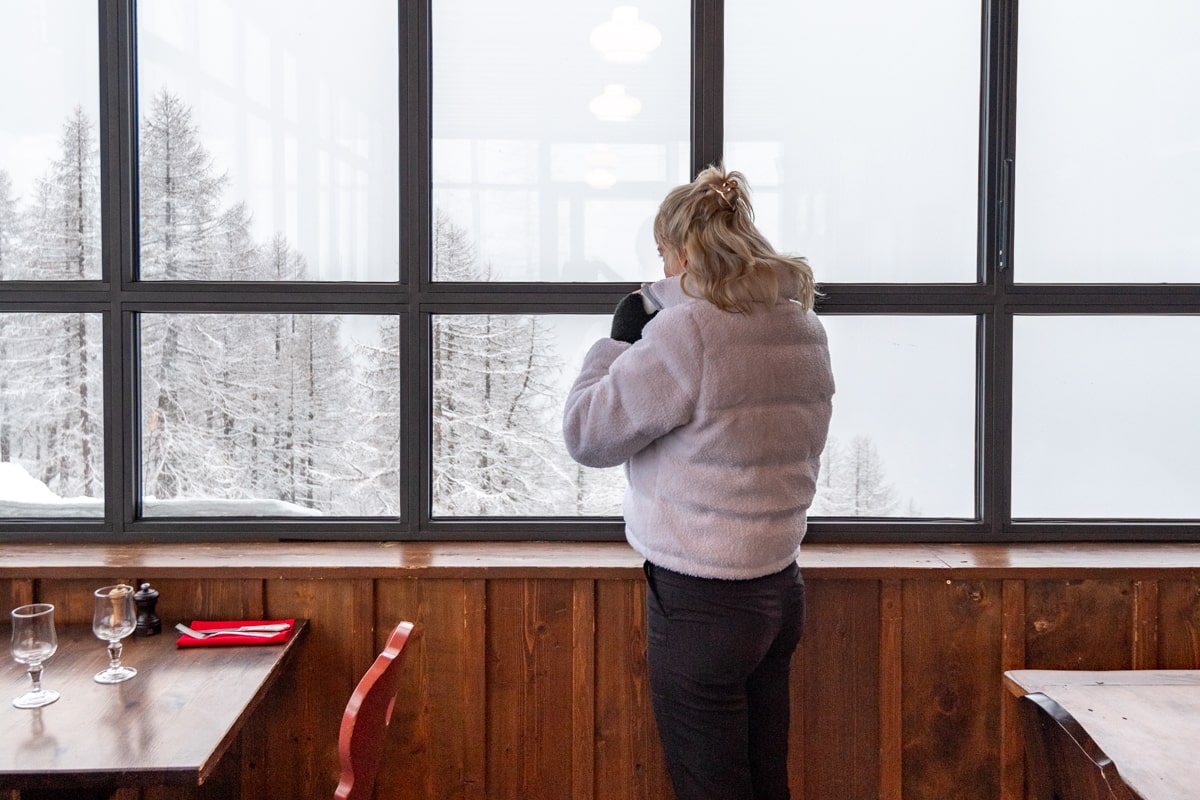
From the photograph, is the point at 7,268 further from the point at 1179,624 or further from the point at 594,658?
the point at 1179,624

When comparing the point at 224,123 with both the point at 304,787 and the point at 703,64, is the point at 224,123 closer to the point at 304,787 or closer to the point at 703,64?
the point at 703,64

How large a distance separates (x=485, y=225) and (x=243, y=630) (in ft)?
3.65

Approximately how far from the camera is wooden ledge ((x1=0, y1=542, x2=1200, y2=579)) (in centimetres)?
190

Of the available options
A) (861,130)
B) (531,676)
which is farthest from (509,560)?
(861,130)

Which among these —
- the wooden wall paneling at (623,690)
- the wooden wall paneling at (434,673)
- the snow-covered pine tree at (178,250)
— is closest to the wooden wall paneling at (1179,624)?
the wooden wall paneling at (623,690)

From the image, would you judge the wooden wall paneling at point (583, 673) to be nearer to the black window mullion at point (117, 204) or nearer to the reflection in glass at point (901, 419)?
the reflection in glass at point (901, 419)

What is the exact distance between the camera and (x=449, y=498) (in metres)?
2.20

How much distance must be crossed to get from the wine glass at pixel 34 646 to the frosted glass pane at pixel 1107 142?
229 cm

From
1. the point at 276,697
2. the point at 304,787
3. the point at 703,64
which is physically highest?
the point at 703,64

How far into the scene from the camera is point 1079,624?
193cm

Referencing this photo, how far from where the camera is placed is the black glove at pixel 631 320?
162 cm

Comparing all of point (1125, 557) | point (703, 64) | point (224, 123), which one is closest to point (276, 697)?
point (224, 123)

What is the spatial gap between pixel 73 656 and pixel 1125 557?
2341mm

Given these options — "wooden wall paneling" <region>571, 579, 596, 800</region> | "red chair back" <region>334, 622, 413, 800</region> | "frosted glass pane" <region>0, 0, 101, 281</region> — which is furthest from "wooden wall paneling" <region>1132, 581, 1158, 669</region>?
"frosted glass pane" <region>0, 0, 101, 281</region>
